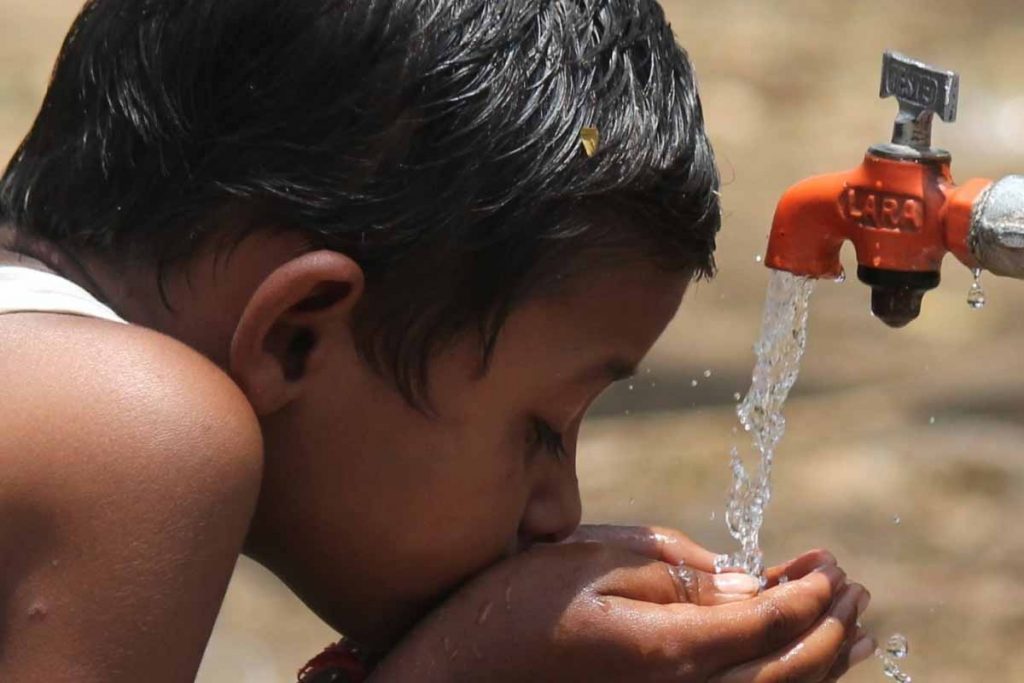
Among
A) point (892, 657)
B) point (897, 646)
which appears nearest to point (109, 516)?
point (897, 646)

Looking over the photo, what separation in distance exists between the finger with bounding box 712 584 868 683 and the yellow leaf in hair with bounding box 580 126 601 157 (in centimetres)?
56

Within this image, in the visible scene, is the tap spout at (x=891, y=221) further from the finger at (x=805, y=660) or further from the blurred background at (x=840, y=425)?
the blurred background at (x=840, y=425)

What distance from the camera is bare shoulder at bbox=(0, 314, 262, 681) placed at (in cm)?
169

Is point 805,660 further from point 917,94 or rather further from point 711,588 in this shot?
point 917,94

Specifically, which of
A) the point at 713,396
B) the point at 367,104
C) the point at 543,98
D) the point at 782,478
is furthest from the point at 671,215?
the point at 713,396

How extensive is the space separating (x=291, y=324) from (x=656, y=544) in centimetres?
66

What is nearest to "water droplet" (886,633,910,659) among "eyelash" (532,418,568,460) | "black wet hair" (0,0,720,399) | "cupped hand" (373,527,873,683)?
"cupped hand" (373,527,873,683)

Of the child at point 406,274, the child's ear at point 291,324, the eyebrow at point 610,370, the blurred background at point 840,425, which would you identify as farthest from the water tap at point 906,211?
the blurred background at point 840,425

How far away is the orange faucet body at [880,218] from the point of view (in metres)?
2.02

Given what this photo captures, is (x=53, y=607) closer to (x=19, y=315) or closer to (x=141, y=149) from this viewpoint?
(x=19, y=315)

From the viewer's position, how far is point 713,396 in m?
4.43

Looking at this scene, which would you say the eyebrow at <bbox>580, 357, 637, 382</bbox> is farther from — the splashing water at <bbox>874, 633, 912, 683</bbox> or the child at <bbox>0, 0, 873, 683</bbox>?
the splashing water at <bbox>874, 633, 912, 683</bbox>

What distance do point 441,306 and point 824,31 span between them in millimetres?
4984

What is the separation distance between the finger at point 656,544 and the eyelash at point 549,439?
0.28 m
